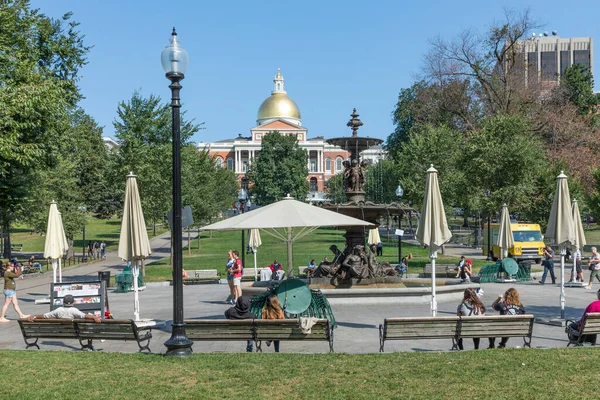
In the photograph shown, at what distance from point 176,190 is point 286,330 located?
10.1ft

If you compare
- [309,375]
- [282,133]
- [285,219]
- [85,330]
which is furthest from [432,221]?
[282,133]

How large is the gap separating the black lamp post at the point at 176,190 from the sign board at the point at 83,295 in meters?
5.67

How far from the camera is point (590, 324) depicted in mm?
10961

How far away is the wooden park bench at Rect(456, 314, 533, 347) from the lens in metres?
10.8

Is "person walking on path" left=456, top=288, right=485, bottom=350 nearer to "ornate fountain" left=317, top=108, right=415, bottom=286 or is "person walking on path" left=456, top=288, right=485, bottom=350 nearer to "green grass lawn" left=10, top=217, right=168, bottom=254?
"ornate fountain" left=317, top=108, right=415, bottom=286

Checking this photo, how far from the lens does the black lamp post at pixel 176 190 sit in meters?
9.86

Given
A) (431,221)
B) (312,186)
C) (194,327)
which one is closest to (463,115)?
(431,221)

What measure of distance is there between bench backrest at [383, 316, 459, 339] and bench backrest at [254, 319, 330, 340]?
3.47 feet

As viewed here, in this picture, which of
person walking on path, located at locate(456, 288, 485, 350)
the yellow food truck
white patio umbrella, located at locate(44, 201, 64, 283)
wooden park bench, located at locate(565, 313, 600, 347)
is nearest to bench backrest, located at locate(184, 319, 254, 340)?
person walking on path, located at locate(456, 288, 485, 350)

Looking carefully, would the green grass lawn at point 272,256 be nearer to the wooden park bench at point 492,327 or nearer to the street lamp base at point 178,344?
the street lamp base at point 178,344

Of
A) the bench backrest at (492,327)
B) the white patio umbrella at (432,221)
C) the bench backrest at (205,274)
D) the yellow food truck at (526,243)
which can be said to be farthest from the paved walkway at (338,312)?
the yellow food truck at (526,243)

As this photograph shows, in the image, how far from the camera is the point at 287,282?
1298cm

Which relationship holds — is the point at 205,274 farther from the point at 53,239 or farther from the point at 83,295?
the point at 83,295

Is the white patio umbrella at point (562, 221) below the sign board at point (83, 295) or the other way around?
the other way around
